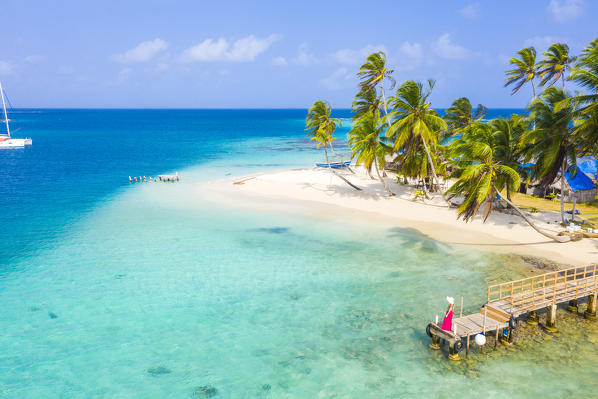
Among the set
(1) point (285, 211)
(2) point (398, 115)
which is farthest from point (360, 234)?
(2) point (398, 115)

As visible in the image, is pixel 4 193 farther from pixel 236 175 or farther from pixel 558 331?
pixel 558 331

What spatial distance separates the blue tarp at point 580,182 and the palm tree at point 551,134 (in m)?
9.92

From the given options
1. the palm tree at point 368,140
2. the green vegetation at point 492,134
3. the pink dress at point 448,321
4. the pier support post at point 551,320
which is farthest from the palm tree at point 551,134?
the pink dress at point 448,321

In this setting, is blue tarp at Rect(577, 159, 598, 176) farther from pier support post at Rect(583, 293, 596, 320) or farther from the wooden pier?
pier support post at Rect(583, 293, 596, 320)

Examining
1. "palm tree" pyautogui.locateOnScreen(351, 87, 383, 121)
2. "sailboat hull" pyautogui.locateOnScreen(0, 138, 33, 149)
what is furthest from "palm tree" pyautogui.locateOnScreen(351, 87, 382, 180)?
"sailboat hull" pyautogui.locateOnScreen(0, 138, 33, 149)

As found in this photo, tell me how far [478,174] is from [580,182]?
16.3 m

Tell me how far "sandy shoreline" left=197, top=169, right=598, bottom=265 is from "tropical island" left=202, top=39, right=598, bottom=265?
0.10m

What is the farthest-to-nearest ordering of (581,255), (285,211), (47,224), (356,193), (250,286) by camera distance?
1. (356,193)
2. (285,211)
3. (47,224)
4. (581,255)
5. (250,286)

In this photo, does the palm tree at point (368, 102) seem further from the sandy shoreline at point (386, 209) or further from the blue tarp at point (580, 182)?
the blue tarp at point (580, 182)

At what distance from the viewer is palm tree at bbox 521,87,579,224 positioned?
2178 centimetres

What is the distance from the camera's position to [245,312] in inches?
666

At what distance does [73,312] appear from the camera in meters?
16.9

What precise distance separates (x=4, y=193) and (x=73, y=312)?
108 ft

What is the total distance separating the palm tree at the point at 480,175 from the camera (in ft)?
69.2
